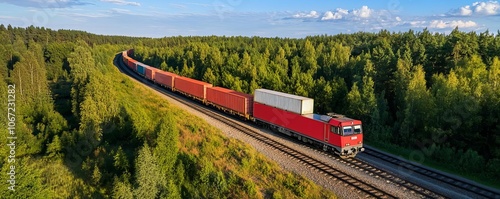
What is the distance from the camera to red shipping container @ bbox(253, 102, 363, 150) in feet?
78.7

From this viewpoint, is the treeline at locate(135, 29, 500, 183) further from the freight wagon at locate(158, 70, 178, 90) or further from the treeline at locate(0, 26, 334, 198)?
the treeline at locate(0, 26, 334, 198)

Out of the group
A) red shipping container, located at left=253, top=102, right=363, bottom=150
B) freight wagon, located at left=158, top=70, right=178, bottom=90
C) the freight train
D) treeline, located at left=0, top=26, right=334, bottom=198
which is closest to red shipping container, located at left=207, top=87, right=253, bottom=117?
the freight train

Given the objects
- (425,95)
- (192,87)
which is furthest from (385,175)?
(192,87)

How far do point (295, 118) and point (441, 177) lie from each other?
36.9 ft

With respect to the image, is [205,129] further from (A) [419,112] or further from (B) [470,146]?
(B) [470,146]

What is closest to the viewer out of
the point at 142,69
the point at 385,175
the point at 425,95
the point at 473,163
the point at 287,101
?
the point at 385,175

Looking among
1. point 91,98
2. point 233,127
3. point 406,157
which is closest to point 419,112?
point 406,157

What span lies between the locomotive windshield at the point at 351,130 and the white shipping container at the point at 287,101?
4524 millimetres

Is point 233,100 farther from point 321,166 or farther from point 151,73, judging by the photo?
point 151,73

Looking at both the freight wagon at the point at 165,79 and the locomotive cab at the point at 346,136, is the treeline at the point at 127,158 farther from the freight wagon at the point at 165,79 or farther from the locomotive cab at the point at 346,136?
the freight wagon at the point at 165,79

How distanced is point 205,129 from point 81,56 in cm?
4432

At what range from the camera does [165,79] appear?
61.0m

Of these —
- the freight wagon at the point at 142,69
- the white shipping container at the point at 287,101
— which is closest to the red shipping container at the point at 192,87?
the white shipping container at the point at 287,101

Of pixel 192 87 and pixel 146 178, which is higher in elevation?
pixel 192 87
